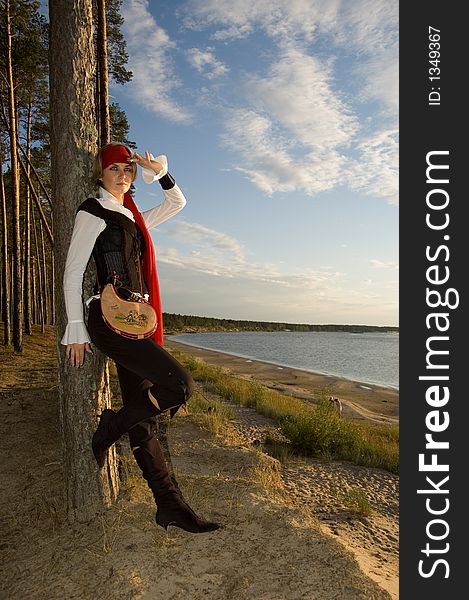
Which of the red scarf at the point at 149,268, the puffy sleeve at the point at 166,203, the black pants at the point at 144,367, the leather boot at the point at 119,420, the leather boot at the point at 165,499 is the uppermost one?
the puffy sleeve at the point at 166,203

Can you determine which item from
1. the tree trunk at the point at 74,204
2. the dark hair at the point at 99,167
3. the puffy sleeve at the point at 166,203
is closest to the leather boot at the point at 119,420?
the tree trunk at the point at 74,204

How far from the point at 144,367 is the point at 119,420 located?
1.81ft

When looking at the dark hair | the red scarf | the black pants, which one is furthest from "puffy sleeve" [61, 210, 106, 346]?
the dark hair

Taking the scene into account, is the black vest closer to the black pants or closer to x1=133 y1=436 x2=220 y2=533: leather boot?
the black pants

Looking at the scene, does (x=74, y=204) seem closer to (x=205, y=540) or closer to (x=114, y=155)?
(x=114, y=155)

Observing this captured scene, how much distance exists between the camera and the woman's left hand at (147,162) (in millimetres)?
3809

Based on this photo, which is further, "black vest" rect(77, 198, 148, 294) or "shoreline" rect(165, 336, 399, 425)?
"shoreline" rect(165, 336, 399, 425)

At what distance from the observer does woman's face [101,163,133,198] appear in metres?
3.79

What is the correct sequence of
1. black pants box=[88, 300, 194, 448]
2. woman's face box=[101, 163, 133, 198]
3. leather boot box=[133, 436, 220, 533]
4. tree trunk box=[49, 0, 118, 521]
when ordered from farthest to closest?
1. tree trunk box=[49, 0, 118, 521]
2. woman's face box=[101, 163, 133, 198]
3. leather boot box=[133, 436, 220, 533]
4. black pants box=[88, 300, 194, 448]

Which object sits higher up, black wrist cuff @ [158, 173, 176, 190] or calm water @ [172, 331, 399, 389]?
black wrist cuff @ [158, 173, 176, 190]

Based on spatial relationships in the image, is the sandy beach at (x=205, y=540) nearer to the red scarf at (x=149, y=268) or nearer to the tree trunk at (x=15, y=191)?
the red scarf at (x=149, y=268)

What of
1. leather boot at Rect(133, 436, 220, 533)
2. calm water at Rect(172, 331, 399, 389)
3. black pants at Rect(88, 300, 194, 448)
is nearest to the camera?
black pants at Rect(88, 300, 194, 448)

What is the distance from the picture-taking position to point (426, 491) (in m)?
3.62

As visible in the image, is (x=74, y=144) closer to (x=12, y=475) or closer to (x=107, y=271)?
(x=107, y=271)
